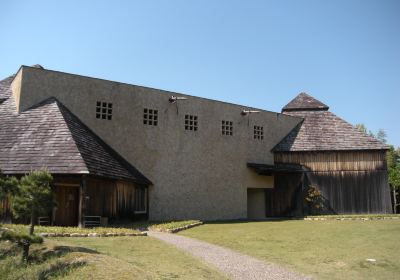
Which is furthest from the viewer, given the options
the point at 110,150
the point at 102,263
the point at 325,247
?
the point at 110,150

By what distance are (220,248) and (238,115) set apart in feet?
60.8

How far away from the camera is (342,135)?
113 feet

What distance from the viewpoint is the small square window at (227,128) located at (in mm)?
31464

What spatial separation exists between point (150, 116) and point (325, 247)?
1615cm

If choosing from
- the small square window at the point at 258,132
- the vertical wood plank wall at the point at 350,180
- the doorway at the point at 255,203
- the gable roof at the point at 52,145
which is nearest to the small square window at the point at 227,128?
the small square window at the point at 258,132

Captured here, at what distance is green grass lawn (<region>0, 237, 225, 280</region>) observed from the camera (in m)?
10.4

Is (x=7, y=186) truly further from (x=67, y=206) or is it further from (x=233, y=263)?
(x=67, y=206)

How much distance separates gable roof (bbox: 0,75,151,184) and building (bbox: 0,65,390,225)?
0.23ft

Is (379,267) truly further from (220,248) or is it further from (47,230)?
(47,230)

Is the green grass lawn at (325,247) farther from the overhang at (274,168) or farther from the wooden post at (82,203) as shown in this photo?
the overhang at (274,168)

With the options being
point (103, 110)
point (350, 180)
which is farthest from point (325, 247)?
point (350, 180)

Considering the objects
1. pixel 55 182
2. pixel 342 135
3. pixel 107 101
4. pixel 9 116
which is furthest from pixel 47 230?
pixel 342 135

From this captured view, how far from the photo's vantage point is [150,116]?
92.5 ft

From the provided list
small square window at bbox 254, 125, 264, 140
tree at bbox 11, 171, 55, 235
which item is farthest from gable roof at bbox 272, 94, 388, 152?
tree at bbox 11, 171, 55, 235
